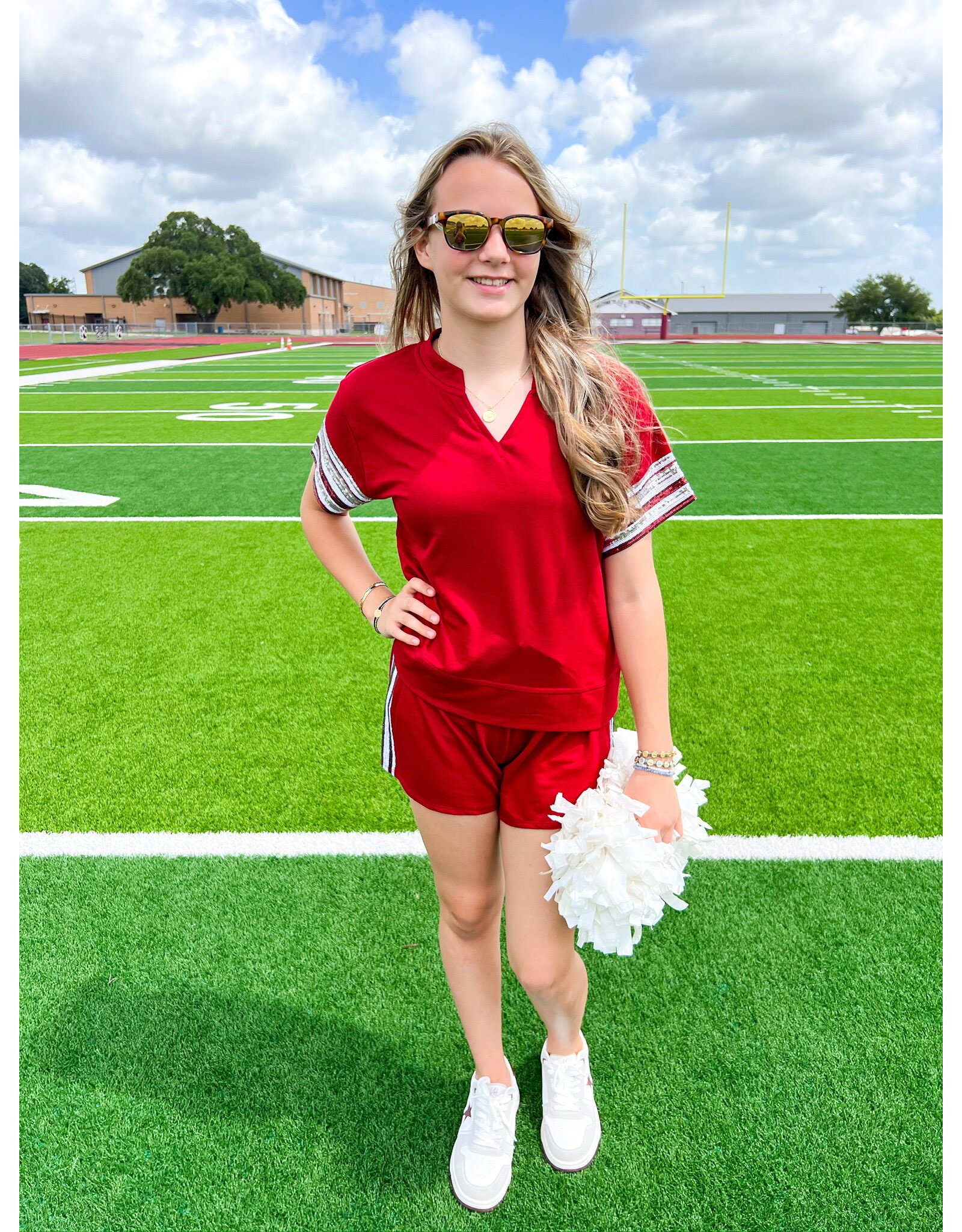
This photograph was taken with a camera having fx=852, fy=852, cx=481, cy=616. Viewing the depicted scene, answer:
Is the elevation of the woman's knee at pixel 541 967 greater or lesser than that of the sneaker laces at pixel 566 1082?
greater

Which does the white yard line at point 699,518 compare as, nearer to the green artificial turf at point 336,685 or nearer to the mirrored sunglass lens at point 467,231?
the green artificial turf at point 336,685

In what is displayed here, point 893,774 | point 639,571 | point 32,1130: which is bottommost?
point 32,1130

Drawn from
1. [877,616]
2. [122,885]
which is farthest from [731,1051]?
[877,616]

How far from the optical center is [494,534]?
57.3 inches

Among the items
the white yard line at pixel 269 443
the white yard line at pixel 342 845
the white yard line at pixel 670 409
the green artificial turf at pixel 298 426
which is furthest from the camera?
the white yard line at pixel 670 409

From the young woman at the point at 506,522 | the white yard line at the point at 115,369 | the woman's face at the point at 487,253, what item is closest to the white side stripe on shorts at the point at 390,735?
the young woman at the point at 506,522

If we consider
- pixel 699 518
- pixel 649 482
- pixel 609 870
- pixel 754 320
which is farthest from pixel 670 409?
pixel 754 320

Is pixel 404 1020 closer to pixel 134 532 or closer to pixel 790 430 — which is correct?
pixel 134 532

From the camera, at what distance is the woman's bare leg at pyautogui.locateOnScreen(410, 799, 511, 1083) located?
67.1 inches

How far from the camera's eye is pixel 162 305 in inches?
2773

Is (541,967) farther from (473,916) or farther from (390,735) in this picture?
(390,735)

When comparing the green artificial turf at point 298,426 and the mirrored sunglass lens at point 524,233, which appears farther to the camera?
the green artificial turf at point 298,426

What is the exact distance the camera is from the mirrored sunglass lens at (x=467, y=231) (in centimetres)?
143
